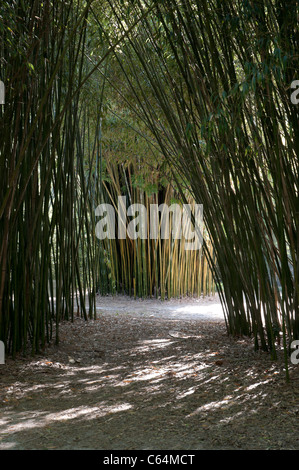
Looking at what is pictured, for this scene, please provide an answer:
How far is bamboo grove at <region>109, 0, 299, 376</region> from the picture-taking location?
2.29 meters

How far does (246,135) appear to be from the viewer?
2693 mm

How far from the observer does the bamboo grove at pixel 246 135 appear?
7.50ft

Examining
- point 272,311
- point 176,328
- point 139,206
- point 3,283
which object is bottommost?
point 176,328

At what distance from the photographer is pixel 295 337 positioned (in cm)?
273

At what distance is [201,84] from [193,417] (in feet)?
6.18

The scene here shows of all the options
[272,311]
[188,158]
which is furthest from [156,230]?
[272,311]

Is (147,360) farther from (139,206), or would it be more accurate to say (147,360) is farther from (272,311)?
(139,206)
